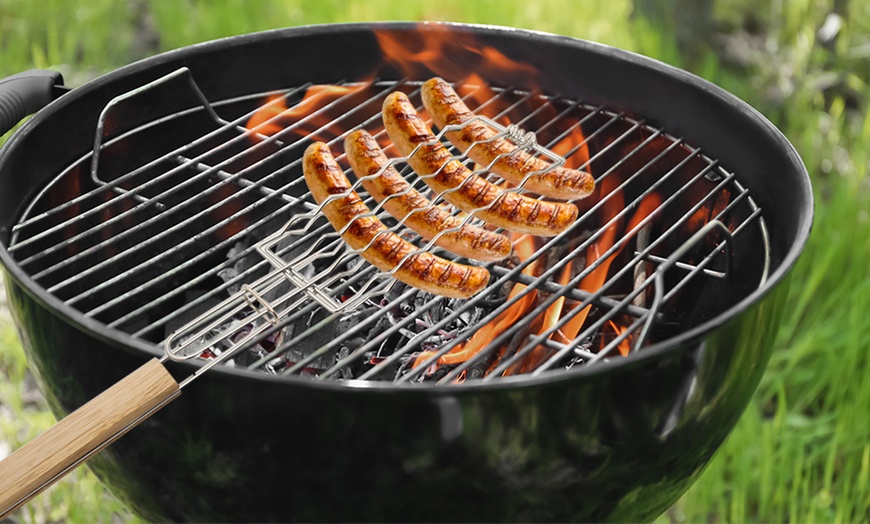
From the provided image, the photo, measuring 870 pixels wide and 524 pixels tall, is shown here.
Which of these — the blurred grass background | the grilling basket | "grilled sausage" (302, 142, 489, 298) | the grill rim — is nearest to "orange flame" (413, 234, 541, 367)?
the grilling basket

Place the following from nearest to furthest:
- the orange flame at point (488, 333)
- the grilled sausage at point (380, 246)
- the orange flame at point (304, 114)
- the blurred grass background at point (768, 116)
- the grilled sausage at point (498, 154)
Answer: the grilled sausage at point (380, 246)
the orange flame at point (488, 333)
the grilled sausage at point (498, 154)
the orange flame at point (304, 114)
the blurred grass background at point (768, 116)

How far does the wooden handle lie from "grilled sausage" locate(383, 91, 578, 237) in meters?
0.79

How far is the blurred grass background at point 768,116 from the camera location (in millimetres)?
2568

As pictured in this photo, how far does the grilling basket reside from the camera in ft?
4.53

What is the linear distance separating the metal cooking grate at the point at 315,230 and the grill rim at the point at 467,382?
104mm

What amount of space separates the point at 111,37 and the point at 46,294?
131 inches

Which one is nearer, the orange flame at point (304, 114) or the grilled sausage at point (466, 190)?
the grilled sausage at point (466, 190)

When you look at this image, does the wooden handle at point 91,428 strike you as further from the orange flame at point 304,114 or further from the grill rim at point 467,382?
the orange flame at point 304,114

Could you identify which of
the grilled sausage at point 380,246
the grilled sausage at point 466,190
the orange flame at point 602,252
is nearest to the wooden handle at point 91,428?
the grilled sausage at point 380,246

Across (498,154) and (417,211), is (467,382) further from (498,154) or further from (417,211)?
(498,154)

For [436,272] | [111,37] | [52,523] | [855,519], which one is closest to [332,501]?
[436,272]

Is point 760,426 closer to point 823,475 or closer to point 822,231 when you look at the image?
point 823,475

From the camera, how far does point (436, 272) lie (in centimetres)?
170

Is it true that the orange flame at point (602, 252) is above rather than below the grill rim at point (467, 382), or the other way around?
below
